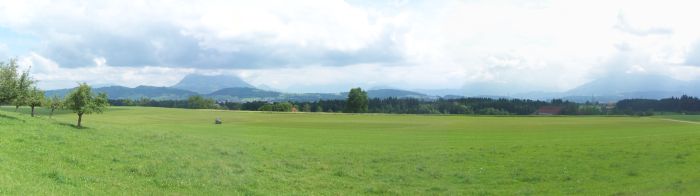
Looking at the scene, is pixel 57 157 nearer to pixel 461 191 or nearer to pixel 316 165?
pixel 316 165

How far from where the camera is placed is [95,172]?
2214 centimetres

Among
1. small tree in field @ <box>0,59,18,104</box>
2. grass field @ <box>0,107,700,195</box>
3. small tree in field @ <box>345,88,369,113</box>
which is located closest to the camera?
grass field @ <box>0,107,700,195</box>

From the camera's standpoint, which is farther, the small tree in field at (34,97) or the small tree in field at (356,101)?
the small tree in field at (356,101)

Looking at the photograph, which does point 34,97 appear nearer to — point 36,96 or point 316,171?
point 36,96

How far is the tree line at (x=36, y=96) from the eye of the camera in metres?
55.0

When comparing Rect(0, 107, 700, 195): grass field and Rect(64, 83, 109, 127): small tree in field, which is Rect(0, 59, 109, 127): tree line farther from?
Rect(0, 107, 700, 195): grass field

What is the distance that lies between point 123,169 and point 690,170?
99.2 feet

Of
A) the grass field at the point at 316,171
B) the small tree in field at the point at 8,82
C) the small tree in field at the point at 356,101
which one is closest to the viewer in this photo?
the grass field at the point at 316,171

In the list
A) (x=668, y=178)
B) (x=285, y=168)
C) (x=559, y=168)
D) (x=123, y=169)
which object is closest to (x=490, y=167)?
(x=559, y=168)

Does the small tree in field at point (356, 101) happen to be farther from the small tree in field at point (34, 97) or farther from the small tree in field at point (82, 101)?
the small tree in field at point (34, 97)

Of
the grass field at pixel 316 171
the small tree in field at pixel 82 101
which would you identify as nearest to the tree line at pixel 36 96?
the small tree in field at pixel 82 101

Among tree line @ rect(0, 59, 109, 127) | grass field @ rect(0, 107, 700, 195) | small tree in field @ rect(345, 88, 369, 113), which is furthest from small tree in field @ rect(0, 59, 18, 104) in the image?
small tree in field @ rect(345, 88, 369, 113)

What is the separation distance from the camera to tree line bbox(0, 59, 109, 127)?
181ft

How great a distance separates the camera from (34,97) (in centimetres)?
6197
